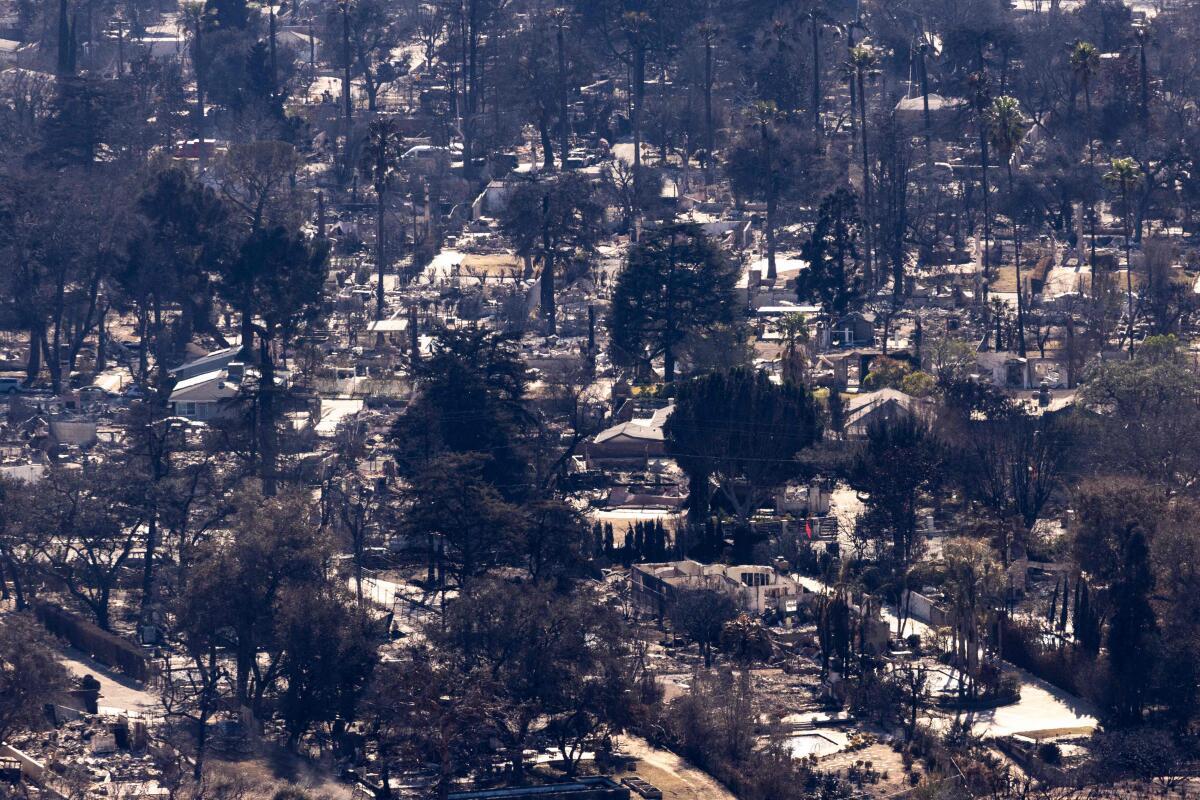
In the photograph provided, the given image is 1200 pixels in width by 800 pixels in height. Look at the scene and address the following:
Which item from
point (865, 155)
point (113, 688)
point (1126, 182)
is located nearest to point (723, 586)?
point (113, 688)

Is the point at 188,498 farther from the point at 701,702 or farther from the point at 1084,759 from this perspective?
the point at 1084,759

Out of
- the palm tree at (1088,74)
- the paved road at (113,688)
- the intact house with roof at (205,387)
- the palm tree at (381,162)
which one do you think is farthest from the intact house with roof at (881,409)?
the paved road at (113,688)

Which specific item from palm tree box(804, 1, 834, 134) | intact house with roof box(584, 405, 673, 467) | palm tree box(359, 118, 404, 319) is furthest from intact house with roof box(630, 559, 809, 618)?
palm tree box(804, 1, 834, 134)

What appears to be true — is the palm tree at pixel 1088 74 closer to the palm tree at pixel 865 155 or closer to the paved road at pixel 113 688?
the palm tree at pixel 865 155

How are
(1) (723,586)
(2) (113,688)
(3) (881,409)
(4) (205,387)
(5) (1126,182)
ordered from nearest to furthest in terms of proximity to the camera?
(2) (113,688) < (1) (723,586) < (3) (881,409) < (4) (205,387) < (5) (1126,182)

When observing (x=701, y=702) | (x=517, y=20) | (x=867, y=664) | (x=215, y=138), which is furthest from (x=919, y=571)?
(x=517, y=20)

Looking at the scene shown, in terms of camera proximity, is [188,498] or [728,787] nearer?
[728,787]

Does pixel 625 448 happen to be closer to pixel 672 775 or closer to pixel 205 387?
pixel 205 387

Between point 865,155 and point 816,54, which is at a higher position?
point 816,54

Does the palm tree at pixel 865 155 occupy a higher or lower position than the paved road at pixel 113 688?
higher

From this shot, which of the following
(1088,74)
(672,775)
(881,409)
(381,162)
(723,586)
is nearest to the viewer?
(672,775)

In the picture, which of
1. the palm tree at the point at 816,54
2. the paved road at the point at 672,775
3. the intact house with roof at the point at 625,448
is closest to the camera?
the paved road at the point at 672,775
